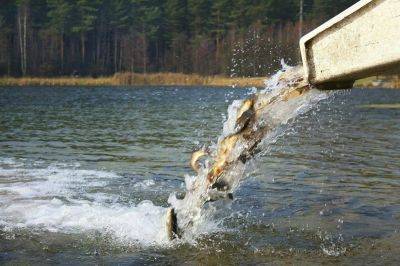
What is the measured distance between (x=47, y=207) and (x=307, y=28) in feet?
258

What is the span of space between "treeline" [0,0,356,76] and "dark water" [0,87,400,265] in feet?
201

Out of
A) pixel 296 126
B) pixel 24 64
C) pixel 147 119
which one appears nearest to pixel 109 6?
pixel 24 64

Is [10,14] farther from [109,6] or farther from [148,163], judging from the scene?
[148,163]

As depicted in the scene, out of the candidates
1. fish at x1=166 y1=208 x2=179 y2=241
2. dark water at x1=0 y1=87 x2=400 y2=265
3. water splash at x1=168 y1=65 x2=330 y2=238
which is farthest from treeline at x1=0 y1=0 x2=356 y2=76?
water splash at x1=168 y1=65 x2=330 y2=238

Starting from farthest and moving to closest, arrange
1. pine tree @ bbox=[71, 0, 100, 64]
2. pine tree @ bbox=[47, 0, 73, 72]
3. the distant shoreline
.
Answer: pine tree @ bbox=[71, 0, 100, 64] → pine tree @ bbox=[47, 0, 73, 72] → the distant shoreline

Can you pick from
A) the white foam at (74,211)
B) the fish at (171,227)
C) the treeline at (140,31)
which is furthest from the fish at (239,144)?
the treeline at (140,31)

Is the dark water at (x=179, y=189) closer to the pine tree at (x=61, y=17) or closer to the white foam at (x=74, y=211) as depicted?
the white foam at (x=74, y=211)

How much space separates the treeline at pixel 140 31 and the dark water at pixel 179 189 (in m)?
61.3

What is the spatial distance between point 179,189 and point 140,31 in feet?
323

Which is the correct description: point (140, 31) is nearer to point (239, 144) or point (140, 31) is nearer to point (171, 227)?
point (171, 227)

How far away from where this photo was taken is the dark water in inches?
296

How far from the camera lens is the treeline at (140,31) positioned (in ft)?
288

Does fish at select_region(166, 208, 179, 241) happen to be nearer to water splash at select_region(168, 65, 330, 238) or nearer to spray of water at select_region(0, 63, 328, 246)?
spray of water at select_region(0, 63, 328, 246)

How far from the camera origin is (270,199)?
1052 centimetres
